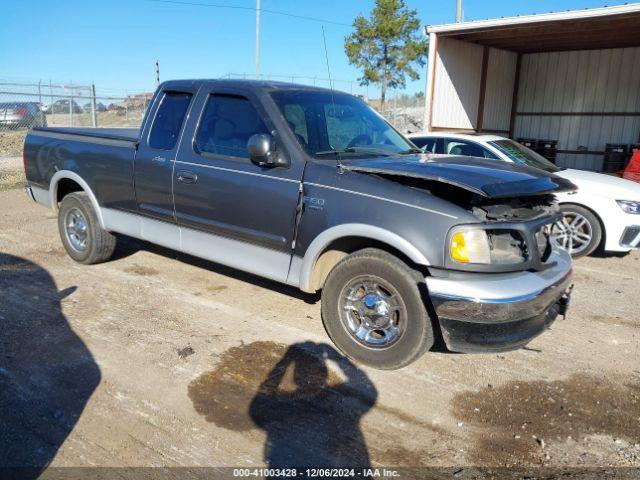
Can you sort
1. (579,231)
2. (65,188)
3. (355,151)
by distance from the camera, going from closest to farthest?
(355,151) → (65,188) → (579,231)

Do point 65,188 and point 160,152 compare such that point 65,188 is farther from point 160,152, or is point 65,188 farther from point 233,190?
point 233,190

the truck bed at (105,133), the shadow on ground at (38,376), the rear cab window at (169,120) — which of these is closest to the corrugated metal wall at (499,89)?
the truck bed at (105,133)

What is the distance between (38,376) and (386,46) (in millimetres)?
21843

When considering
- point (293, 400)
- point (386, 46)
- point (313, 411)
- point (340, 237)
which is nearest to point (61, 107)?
point (386, 46)

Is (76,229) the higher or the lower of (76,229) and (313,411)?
the higher

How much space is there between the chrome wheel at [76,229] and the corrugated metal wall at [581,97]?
16303 mm

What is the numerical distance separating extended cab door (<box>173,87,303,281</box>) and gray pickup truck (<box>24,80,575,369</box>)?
0.04 feet

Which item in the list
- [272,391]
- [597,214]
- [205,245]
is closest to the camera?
[272,391]

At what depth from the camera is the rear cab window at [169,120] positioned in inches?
194

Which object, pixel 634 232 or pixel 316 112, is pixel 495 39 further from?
pixel 316 112

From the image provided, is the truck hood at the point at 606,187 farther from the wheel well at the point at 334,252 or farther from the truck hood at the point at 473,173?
the wheel well at the point at 334,252

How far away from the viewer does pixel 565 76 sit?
17484 millimetres

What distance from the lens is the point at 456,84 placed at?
47.4 feet

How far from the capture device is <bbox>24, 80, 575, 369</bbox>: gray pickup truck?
11.1 ft
